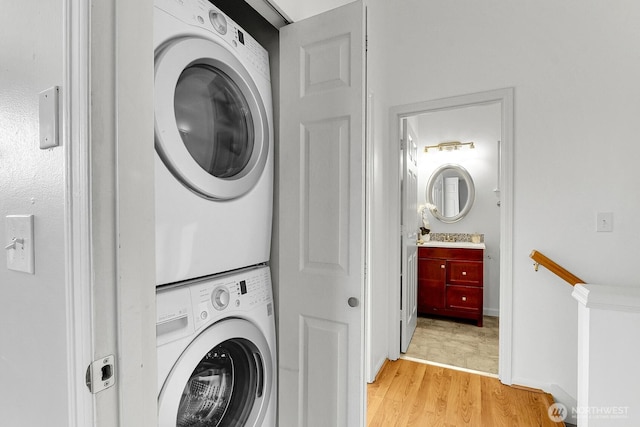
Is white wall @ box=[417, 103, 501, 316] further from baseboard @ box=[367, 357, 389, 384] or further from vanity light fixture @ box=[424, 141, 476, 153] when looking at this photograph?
baseboard @ box=[367, 357, 389, 384]

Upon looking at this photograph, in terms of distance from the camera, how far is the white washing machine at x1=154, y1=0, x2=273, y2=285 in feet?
2.72

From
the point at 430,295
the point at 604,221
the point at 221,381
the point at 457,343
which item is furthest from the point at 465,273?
the point at 221,381

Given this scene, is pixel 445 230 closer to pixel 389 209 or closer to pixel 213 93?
pixel 389 209

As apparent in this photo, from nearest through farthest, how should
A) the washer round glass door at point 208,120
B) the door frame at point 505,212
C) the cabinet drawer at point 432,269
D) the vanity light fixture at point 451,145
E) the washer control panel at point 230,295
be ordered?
the washer round glass door at point 208,120 → the washer control panel at point 230,295 → the door frame at point 505,212 → the cabinet drawer at point 432,269 → the vanity light fixture at point 451,145

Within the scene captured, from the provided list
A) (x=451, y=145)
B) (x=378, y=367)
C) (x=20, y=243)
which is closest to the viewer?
(x=20, y=243)

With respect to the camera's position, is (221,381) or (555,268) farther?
(555,268)

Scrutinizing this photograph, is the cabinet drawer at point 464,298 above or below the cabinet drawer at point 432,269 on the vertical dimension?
below

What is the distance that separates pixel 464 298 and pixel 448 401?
1571 millimetres

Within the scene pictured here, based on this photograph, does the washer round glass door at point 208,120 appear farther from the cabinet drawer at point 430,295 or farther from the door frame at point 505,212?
the cabinet drawer at point 430,295

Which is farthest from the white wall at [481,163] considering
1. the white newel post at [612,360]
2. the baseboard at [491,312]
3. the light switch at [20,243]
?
the light switch at [20,243]

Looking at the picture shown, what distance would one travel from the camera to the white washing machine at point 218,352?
83 cm

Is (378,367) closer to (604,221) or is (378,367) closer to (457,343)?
(457,343)

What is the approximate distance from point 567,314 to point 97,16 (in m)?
2.68

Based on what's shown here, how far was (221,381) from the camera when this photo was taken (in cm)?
105
